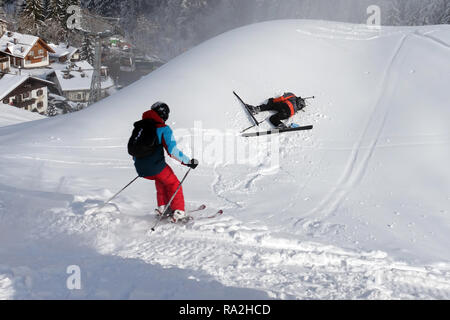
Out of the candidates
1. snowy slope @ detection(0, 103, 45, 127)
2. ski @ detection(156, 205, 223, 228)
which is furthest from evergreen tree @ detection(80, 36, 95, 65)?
ski @ detection(156, 205, 223, 228)

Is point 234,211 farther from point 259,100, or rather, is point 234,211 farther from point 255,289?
point 259,100

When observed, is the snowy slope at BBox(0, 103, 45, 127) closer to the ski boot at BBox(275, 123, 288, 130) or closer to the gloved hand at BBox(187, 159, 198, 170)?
the ski boot at BBox(275, 123, 288, 130)

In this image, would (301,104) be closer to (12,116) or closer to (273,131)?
(273,131)

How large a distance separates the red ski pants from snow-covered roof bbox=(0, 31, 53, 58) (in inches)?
2075

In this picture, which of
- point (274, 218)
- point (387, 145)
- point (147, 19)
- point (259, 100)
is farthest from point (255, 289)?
point (147, 19)

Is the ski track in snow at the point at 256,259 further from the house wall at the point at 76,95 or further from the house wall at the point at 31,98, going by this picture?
the house wall at the point at 76,95

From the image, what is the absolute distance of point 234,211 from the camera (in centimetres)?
633

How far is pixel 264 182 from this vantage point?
748 centimetres

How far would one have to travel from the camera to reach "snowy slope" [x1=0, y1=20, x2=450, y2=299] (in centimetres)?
435

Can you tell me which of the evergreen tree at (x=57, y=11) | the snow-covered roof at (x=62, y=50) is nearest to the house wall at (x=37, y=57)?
the snow-covered roof at (x=62, y=50)

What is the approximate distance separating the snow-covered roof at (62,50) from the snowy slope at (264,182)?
54.7 metres

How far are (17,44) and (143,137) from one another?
182 feet

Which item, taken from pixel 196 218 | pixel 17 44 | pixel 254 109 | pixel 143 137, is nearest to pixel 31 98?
pixel 17 44

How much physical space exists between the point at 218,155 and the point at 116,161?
2.24 m
